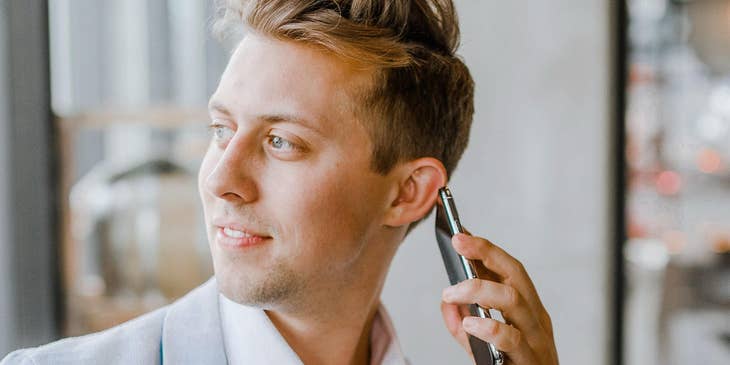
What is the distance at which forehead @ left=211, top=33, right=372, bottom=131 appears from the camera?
3.89 feet

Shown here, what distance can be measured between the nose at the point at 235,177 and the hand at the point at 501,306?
0.99 feet

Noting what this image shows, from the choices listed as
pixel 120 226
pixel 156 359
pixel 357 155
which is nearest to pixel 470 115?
pixel 357 155

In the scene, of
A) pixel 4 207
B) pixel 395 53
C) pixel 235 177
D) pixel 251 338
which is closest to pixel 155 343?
pixel 251 338

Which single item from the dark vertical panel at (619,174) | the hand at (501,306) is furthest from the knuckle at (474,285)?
the dark vertical panel at (619,174)

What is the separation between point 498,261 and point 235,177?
15.9 inches

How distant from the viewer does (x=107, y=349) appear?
3.69 feet

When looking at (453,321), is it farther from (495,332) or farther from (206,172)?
(206,172)

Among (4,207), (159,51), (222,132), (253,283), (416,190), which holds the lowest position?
(4,207)

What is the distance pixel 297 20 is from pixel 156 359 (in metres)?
0.53

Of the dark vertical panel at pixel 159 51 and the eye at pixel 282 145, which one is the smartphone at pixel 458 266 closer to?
the eye at pixel 282 145

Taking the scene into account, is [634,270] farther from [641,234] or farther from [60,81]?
[60,81]

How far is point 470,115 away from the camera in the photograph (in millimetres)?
1455

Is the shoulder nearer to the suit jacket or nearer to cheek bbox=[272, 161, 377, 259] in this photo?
the suit jacket

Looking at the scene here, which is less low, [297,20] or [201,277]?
[297,20]
